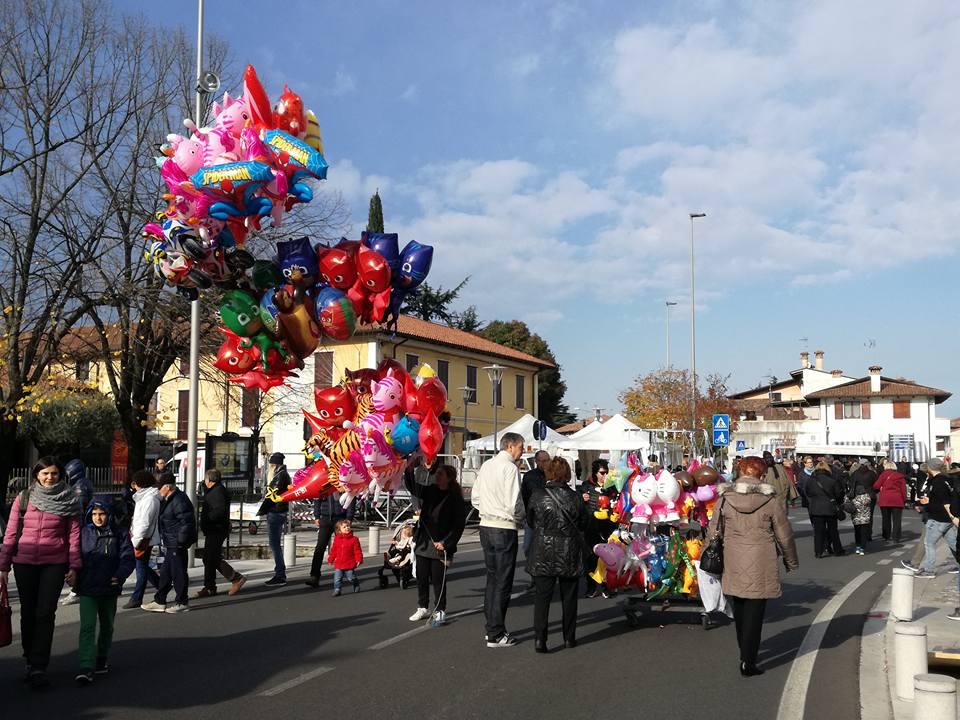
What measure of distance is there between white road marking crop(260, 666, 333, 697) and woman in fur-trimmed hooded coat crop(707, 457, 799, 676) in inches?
129

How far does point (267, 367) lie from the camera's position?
9.97 m

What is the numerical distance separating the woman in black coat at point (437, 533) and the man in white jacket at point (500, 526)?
1.11 meters

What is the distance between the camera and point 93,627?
6.86 metres

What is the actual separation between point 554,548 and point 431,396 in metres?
2.55

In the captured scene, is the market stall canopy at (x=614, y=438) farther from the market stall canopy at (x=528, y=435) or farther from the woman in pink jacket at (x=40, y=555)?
the woman in pink jacket at (x=40, y=555)

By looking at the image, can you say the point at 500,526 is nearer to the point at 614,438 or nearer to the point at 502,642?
the point at 502,642

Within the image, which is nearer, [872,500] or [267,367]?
[267,367]

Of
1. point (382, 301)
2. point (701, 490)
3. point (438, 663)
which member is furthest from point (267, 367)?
point (701, 490)

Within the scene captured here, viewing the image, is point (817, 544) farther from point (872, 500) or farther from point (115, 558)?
point (115, 558)

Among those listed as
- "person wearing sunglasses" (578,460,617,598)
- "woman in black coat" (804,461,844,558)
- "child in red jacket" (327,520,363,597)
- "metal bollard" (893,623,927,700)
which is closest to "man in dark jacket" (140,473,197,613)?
"child in red jacket" (327,520,363,597)

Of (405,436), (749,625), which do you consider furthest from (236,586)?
(749,625)

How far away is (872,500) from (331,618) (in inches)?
453

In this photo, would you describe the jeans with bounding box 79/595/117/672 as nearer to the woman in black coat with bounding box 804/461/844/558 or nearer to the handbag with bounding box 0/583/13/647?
the handbag with bounding box 0/583/13/647

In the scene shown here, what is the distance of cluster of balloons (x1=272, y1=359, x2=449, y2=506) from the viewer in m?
9.41
